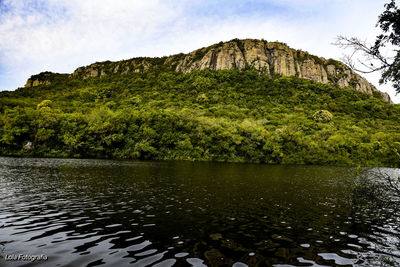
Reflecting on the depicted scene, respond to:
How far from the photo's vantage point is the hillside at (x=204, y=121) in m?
75.0

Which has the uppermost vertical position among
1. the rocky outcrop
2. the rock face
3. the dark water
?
the rock face

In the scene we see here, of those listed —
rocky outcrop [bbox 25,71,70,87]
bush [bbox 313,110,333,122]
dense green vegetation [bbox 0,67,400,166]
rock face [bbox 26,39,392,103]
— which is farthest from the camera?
rocky outcrop [bbox 25,71,70,87]

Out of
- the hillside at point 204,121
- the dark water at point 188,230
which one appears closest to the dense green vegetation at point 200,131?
the hillside at point 204,121

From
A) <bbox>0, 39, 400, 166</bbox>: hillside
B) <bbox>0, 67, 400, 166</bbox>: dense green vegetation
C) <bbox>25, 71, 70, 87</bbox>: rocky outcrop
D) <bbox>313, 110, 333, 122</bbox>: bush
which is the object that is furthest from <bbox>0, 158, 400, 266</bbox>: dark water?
<bbox>25, 71, 70, 87</bbox>: rocky outcrop

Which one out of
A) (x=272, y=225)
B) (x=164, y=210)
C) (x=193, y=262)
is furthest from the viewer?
(x=164, y=210)

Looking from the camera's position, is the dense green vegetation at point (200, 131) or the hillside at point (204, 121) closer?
the dense green vegetation at point (200, 131)

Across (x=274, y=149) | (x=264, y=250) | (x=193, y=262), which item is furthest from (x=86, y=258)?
(x=274, y=149)

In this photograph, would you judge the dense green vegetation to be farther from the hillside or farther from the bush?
the bush

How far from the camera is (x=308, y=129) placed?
8994 centimetres

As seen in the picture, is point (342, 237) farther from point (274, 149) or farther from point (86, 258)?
point (274, 149)

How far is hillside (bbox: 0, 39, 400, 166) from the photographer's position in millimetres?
75000

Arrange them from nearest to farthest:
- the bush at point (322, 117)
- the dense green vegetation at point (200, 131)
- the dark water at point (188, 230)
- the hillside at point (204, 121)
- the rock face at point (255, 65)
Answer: the dark water at point (188, 230) < the dense green vegetation at point (200, 131) < the hillside at point (204, 121) < the bush at point (322, 117) < the rock face at point (255, 65)

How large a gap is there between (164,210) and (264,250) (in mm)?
7430

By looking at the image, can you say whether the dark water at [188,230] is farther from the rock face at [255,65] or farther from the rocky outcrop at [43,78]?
the rocky outcrop at [43,78]
